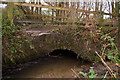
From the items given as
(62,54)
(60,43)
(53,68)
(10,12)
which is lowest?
(53,68)

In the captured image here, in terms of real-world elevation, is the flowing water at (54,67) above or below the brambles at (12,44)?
below

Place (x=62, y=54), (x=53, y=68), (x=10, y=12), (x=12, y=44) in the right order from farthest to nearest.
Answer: (x=62, y=54) → (x=10, y=12) → (x=53, y=68) → (x=12, y=44)

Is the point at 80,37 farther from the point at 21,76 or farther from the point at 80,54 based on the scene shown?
the point at 21,76

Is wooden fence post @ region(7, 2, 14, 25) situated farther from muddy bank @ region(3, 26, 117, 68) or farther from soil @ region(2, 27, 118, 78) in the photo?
soil @ region(2, 27, 118, 78)

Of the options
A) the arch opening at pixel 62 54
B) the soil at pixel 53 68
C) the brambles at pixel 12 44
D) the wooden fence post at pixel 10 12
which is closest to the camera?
the brambles at pixel 12 44

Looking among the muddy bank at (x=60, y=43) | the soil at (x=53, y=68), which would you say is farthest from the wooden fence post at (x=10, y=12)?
the soil at (x=53, y=68)

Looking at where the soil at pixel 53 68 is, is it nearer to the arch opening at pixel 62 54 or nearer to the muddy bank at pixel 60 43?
the arch opening at pixel 62 54

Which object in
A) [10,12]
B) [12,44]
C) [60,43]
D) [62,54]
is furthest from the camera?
[62,54]

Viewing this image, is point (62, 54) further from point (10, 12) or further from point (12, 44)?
point (10, 12)

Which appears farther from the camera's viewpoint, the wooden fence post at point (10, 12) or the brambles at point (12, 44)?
the wooden fence post at point (10, 12)

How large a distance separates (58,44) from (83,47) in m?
1.00

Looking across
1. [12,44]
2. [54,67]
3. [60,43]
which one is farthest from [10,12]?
[54,67]

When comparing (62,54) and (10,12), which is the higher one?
(10,12)

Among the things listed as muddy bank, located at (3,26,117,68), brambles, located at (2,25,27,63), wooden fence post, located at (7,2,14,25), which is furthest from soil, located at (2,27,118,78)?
wooden fence post, located at (7,2,14,25)
